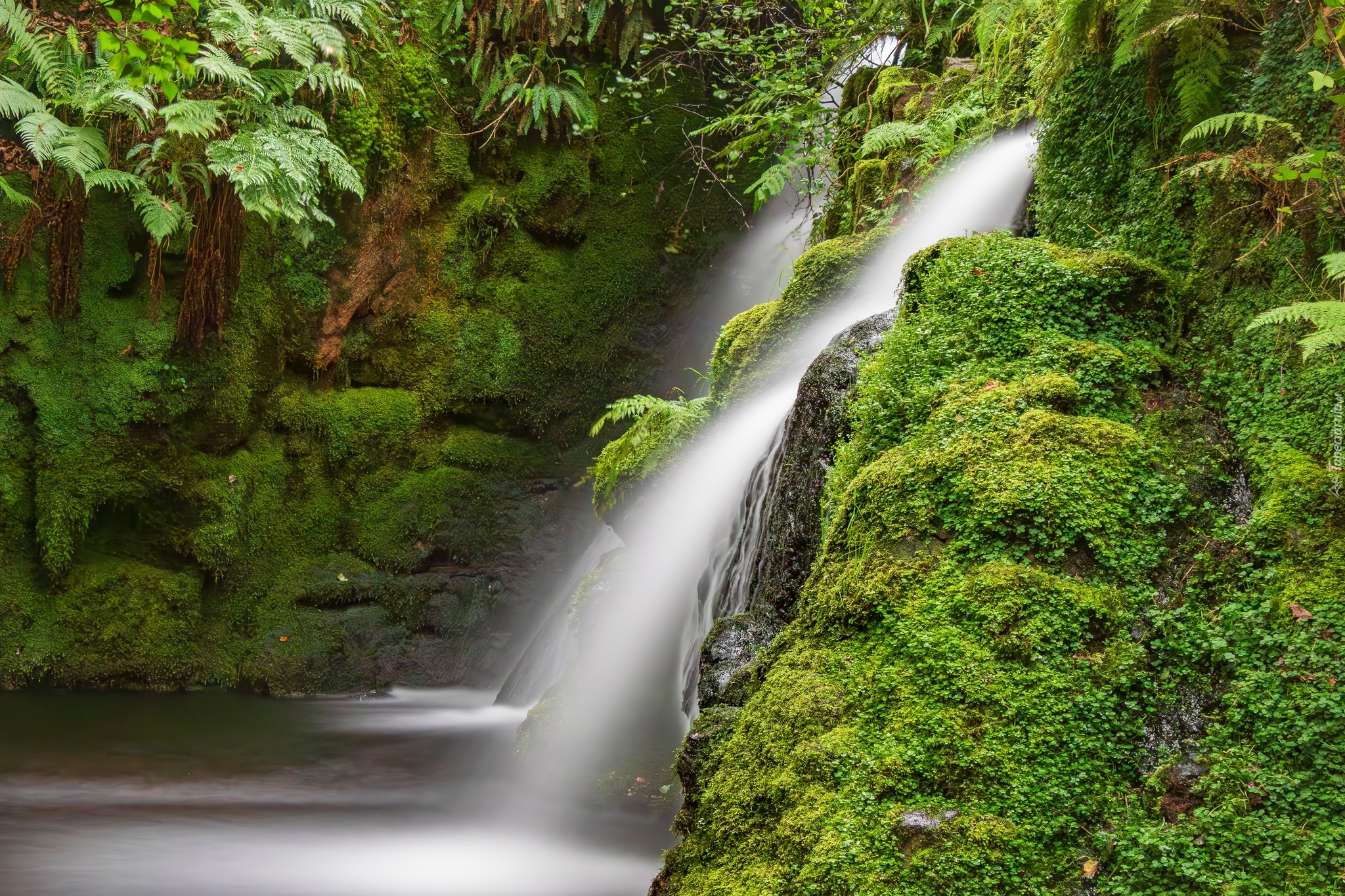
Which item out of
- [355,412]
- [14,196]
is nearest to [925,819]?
[14,196]

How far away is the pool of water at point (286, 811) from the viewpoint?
450cm

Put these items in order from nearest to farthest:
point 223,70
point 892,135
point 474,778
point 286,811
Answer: point 286,811 < point 474,778 < point 892,135 < point 223,70

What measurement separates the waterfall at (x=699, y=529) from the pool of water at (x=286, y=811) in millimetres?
647

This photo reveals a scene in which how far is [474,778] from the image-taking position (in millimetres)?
6160

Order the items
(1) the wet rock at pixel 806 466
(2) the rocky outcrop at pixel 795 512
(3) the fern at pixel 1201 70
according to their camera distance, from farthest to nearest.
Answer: (1) the wet rock at pixel 806 466 < (2) the rocky outcrop at pixel 795 512 < (3) the fern at pixel 1201 70

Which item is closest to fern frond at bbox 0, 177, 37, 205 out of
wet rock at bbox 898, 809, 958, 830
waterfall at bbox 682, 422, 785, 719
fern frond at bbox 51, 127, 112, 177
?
fern frond at bbox 51, 127, 112, 177

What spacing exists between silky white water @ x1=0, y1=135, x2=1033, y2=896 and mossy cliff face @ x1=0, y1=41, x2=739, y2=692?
1.27 m

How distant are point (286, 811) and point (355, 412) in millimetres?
4818

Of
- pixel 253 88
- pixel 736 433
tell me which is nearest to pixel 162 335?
pixel 253 88

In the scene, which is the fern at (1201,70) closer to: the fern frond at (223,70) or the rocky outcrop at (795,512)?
the rocky outcrop at (795,512)

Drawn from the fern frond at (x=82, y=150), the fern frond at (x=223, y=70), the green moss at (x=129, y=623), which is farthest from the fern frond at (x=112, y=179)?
the green moss at (x=129, y=623)

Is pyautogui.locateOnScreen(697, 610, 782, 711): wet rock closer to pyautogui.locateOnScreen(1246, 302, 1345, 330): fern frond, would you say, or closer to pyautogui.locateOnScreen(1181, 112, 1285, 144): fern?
pyautogui.locateOnScreen(1246, 302, 1345, 330): fern frond

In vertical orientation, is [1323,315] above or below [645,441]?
below

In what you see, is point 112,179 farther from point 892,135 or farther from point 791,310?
point 892,135
